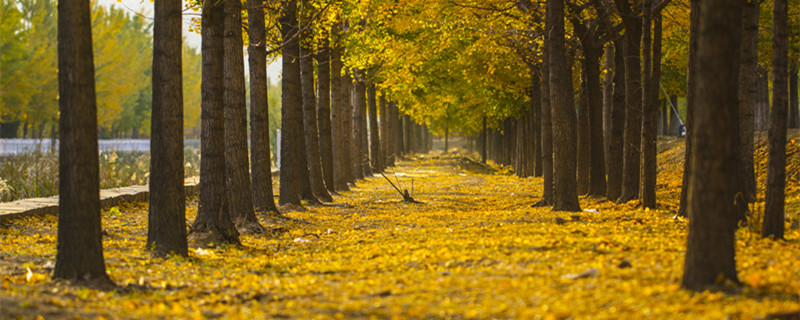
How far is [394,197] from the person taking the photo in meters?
20.8

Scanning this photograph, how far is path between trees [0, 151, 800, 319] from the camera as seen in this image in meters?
5.75

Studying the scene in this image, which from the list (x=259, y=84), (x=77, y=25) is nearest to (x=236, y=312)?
(x=77, y=25)

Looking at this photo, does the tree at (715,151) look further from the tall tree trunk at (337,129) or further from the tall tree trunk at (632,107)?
the tall tree trunk at (337,129)

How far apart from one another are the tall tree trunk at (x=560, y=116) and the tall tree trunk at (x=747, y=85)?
350 centimetres

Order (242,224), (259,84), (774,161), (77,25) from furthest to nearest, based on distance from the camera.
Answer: (259,84)
(242,224)
(774,161)
(77,25)

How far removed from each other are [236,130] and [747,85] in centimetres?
782

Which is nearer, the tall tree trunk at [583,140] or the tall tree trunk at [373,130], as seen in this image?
the tall tree trunk at [583,140]

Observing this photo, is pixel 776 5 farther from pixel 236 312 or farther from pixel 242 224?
pixel 242 224

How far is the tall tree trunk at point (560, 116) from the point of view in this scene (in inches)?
538

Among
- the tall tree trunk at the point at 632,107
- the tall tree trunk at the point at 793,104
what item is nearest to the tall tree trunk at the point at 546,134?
the tall tree trunk at the point at 632,107

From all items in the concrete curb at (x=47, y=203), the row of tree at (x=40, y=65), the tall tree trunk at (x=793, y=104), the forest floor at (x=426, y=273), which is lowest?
the forest floor at (x=426, y=273)

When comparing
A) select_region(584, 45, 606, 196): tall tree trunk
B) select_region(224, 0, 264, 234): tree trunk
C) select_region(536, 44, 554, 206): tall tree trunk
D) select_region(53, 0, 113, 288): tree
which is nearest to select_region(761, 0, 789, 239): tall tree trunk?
select_region(53, 0, 113, 288): tree

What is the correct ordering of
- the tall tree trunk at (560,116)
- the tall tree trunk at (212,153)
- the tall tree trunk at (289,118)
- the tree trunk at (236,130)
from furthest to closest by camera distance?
the tall tree trunk at (289,118), the tall tree trunk at (560,116), the tree trunk at (236,130), the tall tree trunk at (212,153)

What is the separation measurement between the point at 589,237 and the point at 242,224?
5766mm
